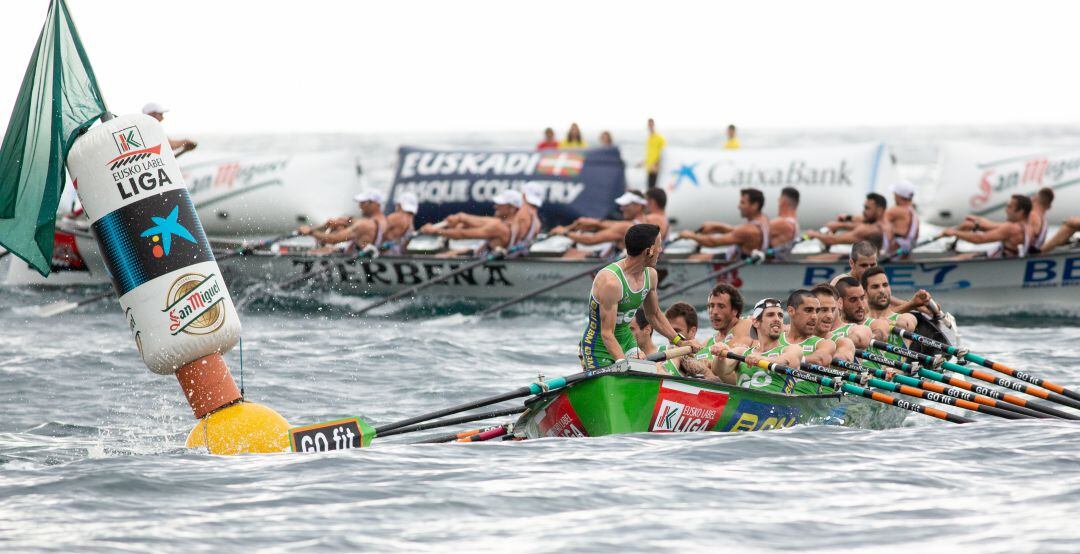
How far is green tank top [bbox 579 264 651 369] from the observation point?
33.6 feet

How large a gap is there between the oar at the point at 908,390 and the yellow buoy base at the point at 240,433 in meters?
3.92

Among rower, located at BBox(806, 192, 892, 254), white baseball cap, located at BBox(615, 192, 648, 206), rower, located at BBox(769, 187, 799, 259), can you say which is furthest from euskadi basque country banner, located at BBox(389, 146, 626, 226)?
rower, located at BBox(806, 192, 892, 254)

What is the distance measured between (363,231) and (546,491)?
41.1 ft

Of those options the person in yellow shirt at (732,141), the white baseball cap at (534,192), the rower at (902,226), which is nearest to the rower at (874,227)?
the rower at (902,226)

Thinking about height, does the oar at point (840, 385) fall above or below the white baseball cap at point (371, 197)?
above

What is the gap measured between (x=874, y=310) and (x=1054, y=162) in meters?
10.9

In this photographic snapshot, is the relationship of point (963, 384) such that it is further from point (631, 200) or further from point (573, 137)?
point (573, 137)

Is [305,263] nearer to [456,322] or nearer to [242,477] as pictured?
[456,322]

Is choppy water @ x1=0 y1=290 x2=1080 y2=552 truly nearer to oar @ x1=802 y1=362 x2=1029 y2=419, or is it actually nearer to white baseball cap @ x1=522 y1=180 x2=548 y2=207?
oar @ x1=802 y1=362 x2=1029 y2=419

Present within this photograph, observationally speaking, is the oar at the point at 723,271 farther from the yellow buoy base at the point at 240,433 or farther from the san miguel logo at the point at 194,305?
the san miguel logo at the point at 194,305

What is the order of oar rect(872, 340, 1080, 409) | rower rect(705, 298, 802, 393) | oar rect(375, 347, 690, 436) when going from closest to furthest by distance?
oar rect(375, 347, 690, 436) → rower rect(705, 298, 802, 393) → oar rect(872, 340, 1080, 409)

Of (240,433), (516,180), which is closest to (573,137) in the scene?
(516,180)

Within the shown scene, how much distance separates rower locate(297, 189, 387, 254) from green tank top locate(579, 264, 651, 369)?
10.8m

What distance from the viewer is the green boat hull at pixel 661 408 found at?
971 cm
